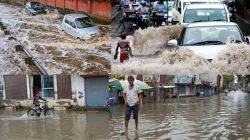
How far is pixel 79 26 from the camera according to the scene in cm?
598

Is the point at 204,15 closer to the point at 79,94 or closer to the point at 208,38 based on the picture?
the point at 208,38

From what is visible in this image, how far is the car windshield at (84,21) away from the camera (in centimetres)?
595

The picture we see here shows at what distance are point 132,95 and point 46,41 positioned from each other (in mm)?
1656

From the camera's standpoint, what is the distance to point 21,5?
6.02 metres

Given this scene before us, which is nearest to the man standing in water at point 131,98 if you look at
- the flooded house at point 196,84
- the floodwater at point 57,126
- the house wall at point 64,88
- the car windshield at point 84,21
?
the floodwater at point 57,126

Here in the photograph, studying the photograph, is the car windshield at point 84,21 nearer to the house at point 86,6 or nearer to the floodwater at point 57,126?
the house at point 86,6

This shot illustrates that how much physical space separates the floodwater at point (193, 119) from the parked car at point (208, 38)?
1.04 meters

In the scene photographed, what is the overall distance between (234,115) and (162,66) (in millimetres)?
2189

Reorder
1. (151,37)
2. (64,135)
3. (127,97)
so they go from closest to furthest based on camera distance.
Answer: (127,97) < (64,135) < (151,37)

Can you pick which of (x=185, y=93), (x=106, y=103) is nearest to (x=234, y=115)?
(x=185, y=93)

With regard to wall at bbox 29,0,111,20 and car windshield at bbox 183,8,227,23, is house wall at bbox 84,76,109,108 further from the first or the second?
car windshield at bbox 183,8,227,23

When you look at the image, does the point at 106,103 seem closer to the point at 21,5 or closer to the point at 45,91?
the point at 45,91

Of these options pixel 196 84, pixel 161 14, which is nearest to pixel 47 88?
pixel 196 84

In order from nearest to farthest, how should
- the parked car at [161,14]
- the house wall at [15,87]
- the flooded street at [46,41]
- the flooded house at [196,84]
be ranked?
the flooded street at [46,41]
the house wall at [15,87]
the flooded house at [196,84]
the parked car at [161,14]
